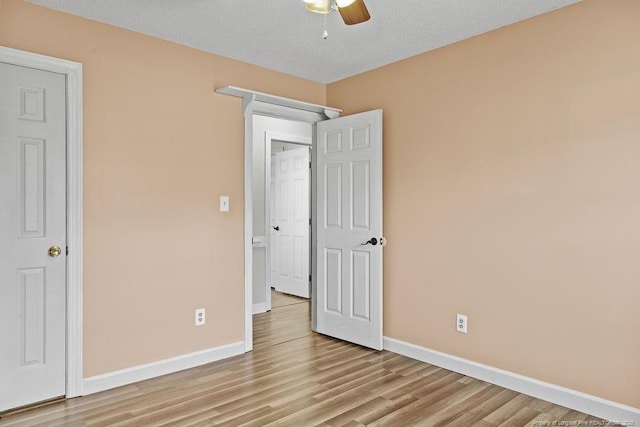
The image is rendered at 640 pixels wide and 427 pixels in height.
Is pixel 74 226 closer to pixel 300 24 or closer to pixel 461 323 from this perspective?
pixel 300 24

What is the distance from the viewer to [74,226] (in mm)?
2736

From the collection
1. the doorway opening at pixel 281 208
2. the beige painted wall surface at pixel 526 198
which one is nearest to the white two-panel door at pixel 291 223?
the doorway opening at pixel 281 208

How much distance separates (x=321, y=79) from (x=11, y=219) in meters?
2.86

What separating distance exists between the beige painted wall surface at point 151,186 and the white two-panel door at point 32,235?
0.16 meters

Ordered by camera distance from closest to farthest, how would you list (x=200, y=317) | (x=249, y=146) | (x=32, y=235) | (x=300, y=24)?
1. (x=32, y=235)
2. (x=300, y=24)
3. (x=200, y=317)
4. (x=249, y=146)

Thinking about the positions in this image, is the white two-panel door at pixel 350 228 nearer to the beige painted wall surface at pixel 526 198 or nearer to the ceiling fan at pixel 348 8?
the beige painted wall surface at pixel 526 198

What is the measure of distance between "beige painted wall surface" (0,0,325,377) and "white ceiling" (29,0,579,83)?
6.8 inches

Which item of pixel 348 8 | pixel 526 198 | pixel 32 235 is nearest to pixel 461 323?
pixel 526 198

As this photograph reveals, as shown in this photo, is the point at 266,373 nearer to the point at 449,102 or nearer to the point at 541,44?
the point at 449,102

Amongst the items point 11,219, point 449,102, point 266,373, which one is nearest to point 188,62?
point 11,219

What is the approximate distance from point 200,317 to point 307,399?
3.80 feet

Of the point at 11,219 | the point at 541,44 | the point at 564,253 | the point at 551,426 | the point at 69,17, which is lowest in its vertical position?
the point at 551,426

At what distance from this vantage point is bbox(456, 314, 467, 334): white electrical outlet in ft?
10.4

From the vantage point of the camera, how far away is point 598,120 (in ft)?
8.25
